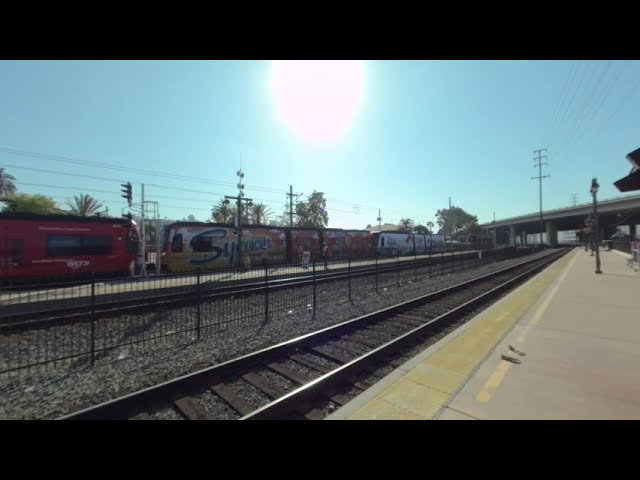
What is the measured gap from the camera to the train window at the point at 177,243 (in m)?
18.7

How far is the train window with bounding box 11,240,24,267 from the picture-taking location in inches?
504

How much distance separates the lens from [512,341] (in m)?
5.45

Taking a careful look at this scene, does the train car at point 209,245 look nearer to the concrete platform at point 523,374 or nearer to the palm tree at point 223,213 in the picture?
the concrete platform at point 523,374

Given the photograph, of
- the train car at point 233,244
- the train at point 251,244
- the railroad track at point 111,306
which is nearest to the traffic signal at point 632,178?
the railroad track at point 111,306

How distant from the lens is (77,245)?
575 inches

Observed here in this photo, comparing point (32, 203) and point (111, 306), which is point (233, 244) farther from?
point (32, 203)

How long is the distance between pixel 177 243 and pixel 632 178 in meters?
20.9

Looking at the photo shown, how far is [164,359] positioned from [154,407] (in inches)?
68.5

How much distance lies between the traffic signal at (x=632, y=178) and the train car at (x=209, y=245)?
62.3ft

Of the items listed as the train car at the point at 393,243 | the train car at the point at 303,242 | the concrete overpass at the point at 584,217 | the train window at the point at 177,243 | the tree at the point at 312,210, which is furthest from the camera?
the tree at the point at 312,210

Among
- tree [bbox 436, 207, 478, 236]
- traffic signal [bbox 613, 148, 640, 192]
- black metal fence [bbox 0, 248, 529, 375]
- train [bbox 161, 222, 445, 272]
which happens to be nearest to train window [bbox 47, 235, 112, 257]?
train [bbox 161, 222, 445, 272]

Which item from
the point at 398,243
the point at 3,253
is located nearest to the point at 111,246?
the point at 3,253

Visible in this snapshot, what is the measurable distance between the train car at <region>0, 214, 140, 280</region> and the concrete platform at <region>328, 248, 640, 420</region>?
13467 millimetres
